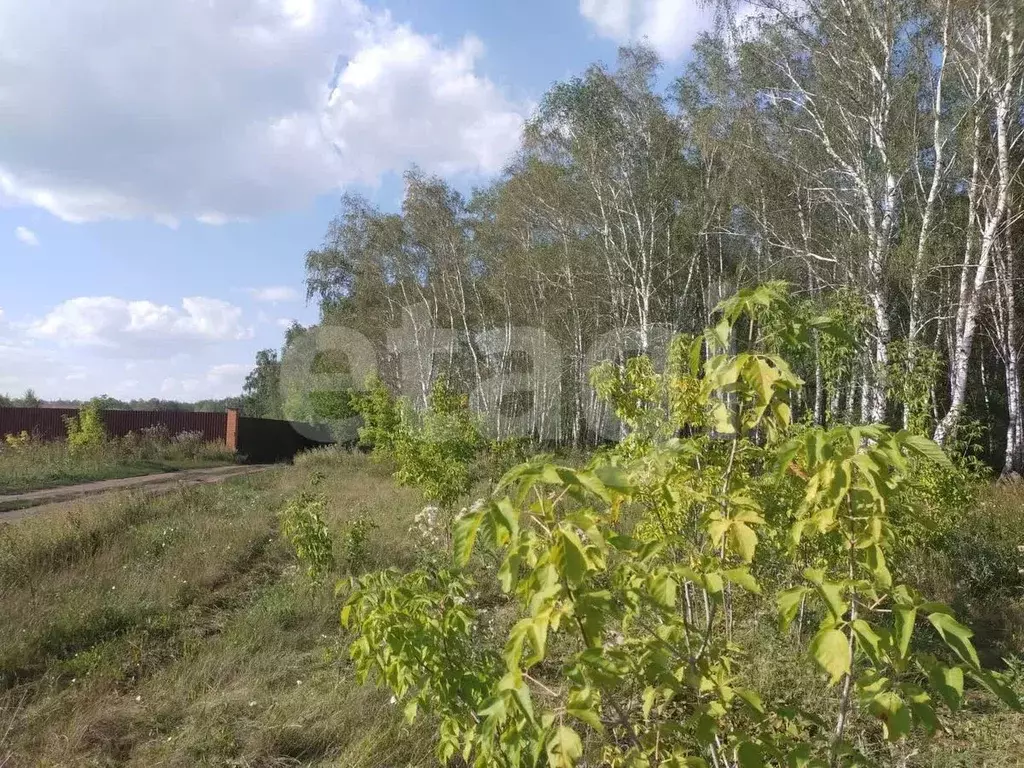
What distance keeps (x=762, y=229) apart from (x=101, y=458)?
15903 millimetres

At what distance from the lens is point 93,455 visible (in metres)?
16.1

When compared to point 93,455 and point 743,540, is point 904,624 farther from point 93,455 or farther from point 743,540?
point 93,455

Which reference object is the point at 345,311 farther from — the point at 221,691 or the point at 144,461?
the point at 221,691

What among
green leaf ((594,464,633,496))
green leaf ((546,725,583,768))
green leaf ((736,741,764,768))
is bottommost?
green leaf ((736,741,764,768))

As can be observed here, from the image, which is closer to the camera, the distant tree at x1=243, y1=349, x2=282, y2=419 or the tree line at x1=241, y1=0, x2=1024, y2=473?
the tree line at x1=241, y1=0, x2=1024, y2=473

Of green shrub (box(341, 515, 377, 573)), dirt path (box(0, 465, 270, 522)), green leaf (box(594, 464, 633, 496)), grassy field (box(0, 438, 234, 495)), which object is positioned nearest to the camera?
Result: green leaf (box(594, 464, 633, 496))

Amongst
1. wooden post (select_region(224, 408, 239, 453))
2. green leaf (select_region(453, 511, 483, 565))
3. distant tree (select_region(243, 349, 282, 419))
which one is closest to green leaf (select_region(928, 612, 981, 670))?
green leaf (select_region(453, 511, 483, 565))

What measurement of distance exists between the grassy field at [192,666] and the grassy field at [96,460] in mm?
6629

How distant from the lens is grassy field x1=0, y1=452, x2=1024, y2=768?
304 cm

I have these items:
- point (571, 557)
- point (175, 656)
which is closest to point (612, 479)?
point (571, 557)

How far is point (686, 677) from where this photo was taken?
5.70 ft

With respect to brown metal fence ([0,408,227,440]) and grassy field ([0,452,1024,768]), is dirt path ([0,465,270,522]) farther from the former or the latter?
brown metal fence ([0,408,227,440])

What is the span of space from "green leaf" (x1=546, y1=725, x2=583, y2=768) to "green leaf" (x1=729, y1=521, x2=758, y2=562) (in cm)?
55

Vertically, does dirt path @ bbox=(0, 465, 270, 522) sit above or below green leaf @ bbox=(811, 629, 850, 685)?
below
